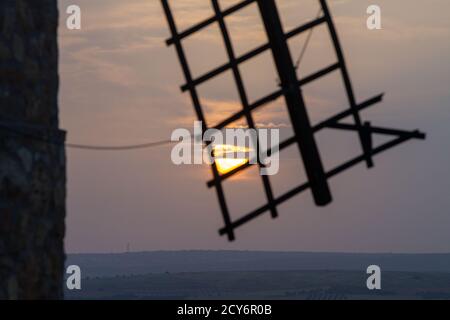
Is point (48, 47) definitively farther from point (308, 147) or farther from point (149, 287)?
point (149, 287)

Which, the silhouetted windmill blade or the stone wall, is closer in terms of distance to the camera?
the stone wall

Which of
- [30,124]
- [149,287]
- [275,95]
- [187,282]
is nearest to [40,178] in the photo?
[30,124]

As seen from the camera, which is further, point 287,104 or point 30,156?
point 287,104

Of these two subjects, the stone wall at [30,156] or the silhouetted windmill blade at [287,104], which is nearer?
the stone wall at [30,156]

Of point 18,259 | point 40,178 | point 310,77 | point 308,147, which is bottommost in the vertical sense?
point 18,259
